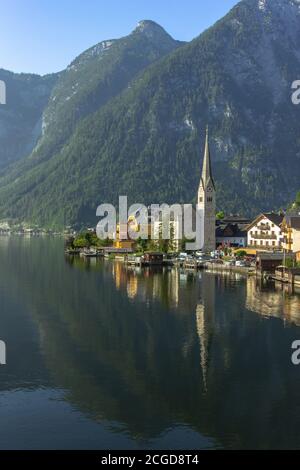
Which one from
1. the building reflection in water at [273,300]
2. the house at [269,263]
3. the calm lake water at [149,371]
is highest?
the house at [269,263]

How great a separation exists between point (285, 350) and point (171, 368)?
11.6 m

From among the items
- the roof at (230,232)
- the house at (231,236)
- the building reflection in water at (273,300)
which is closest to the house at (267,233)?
the house at (231,236)

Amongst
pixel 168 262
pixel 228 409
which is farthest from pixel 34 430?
pixel 168 262

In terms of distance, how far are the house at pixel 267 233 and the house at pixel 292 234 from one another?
9583 mm

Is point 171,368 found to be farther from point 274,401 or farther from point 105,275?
point 105,275

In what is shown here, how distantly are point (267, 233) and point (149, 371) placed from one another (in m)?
102

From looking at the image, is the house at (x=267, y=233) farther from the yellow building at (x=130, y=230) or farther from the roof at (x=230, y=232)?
the yellow building at (x=130, y=230)

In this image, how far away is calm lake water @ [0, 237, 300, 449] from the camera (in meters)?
34.7

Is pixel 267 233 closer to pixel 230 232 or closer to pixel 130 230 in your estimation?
pixel 230 232

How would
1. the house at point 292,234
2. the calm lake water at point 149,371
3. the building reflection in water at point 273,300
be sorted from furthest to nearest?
the house at point 292,234 → the building reflection in water at point 273,300 → the calm lake water at point 149,371

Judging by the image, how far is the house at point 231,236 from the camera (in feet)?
504

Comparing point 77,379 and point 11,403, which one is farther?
point 77,379

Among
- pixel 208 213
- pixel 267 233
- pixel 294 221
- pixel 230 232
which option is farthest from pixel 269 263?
pixel 230 232
